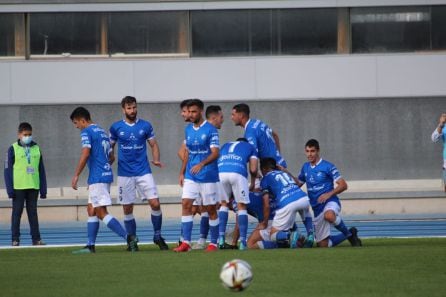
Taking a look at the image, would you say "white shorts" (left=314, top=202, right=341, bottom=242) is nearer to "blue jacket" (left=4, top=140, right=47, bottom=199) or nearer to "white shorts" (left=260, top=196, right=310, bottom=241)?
"white shorts" (left=260, top=196, right=310, bottom=241)

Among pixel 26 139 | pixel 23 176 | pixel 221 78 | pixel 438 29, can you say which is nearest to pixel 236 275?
pixel 23 176

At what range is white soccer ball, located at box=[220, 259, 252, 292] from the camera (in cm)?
1088

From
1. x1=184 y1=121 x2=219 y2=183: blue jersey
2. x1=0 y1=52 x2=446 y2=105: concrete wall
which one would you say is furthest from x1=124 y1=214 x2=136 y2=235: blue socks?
x1=0 y1=52 x2=446 y2=105: concrete wall

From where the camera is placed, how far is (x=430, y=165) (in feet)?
95.7

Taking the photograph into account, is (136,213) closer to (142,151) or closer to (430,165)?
(430,165)

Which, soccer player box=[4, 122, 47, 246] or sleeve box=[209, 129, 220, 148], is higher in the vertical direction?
sleeve box=[209, 129, 220, 148]

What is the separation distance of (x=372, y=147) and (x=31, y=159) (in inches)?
452

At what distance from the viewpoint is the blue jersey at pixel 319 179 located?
17.6 meters

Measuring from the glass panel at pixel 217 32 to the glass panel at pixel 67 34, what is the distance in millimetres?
2409

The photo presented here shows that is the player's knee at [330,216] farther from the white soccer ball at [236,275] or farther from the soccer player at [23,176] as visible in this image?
the white soccer ball at [236,275]

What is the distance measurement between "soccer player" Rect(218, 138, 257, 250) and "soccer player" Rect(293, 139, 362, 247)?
1067 millimetres

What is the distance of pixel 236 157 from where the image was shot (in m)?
16.7

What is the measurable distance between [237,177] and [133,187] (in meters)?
1.54

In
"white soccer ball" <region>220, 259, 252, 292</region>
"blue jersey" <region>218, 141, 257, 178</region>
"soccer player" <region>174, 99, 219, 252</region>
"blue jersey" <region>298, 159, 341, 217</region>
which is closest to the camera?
"white soccer ball" <region>220, 259, 252, 292</region>
